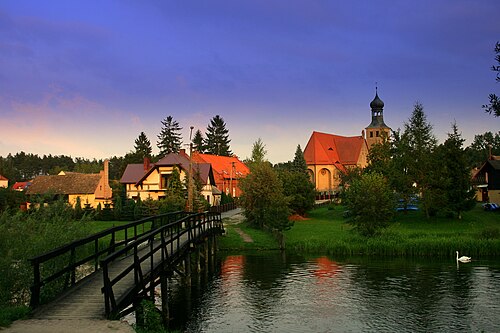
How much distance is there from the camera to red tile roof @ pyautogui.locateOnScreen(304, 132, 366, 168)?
89375 millimetres

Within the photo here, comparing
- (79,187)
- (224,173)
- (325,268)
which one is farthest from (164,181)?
(325,268)

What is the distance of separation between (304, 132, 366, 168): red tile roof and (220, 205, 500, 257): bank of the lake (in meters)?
41.9

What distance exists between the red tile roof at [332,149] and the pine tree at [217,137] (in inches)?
1119

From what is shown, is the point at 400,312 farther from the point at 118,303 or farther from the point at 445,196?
the point at 445,196

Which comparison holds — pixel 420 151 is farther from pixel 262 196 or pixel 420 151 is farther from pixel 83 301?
pixel 83 301

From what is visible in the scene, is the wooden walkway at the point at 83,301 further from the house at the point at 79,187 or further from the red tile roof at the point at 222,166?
the red tile roof at the point at 222,166

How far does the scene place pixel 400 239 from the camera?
1443 inches

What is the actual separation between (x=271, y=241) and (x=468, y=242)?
1405 cm

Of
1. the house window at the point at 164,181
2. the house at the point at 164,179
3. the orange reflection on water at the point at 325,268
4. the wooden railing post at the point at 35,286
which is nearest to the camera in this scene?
the wooden railing post at the point at 35,286

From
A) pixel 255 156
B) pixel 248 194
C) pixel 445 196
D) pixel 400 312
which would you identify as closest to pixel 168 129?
pixel 255 156

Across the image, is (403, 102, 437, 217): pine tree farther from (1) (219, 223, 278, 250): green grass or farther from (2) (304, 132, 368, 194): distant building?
(2) (304, 132, 368, 194): distant building

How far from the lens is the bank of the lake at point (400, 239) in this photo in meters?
34.6

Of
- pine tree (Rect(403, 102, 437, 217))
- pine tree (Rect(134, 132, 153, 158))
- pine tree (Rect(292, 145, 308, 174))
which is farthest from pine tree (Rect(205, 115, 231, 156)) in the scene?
pine tree (Rect(403, 102, 437, 217))

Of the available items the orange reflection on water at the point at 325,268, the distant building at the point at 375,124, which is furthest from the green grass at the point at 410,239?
the distant building at the point at 375,124
